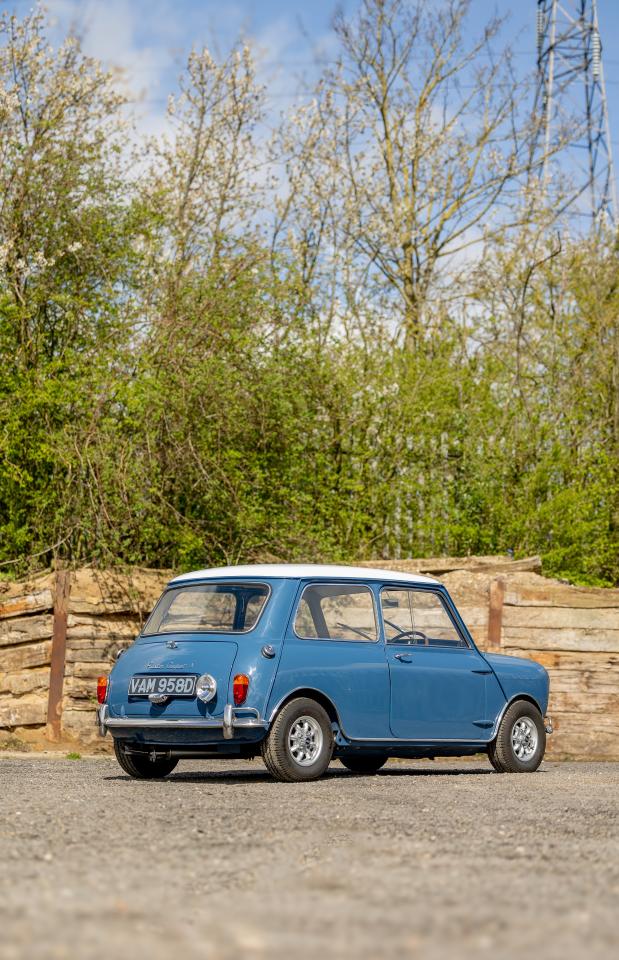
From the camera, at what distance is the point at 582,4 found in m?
36.5

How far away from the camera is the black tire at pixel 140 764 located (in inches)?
444

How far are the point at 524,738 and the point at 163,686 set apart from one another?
3908mm

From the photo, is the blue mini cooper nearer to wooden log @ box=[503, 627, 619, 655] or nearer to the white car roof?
the white car roof

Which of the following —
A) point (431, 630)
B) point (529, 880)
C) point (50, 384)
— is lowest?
point (529, 880)

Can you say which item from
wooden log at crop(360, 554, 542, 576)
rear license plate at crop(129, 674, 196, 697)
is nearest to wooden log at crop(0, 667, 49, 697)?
rear license plate at crop(129, 674, 196, 697)

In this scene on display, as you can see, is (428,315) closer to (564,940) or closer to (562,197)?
(562,197)

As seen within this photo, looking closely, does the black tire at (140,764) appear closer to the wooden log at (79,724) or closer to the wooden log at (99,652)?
the wooden log at (79,724)

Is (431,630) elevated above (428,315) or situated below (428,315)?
below

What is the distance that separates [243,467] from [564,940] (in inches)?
537

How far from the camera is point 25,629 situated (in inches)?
589

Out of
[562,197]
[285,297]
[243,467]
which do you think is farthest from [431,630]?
[562,197]

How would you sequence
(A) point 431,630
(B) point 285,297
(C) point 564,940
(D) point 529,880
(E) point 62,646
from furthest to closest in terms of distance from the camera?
(B) point 285,297, (E) point 62,646, (A) point 431,630, (D) point 529,880, (C) point 564,940

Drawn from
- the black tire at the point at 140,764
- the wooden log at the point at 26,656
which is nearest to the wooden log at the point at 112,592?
the wooden log at the point at 26,656

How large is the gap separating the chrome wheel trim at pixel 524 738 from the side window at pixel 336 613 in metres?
1.98
